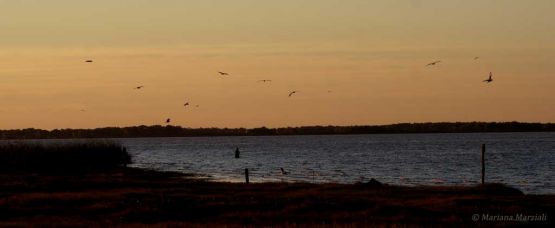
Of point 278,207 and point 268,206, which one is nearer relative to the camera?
point 278,207

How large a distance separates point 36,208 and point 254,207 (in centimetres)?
955

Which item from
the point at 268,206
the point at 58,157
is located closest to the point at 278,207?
the point at 268,206

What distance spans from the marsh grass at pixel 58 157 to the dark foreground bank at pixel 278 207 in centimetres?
3065

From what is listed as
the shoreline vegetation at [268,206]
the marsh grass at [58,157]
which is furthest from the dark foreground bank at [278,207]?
Answer: the marsh grass at [58,157]

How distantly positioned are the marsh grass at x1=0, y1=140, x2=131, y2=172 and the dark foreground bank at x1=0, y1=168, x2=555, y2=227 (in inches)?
1207

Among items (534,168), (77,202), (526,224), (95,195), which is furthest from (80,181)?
(534,168)

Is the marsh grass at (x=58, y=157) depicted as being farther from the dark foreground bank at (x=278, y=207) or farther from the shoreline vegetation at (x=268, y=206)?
the dark foreground bank at (x=278, y=207)

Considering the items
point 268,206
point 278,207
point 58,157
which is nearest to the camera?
point 278,207

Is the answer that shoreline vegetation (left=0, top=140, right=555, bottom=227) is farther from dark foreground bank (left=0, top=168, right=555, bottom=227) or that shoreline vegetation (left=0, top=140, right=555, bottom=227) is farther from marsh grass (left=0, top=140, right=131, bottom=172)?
marsh grass (left=0, top=140, right=131, bottom=172)

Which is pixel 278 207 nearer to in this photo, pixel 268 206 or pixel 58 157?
pixel 268 206

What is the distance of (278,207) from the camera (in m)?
40.6

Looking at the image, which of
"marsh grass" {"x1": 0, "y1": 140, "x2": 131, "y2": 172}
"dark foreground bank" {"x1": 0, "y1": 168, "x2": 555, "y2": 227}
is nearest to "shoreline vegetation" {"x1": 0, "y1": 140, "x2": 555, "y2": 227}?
"dark foreground bank" {"x1": 0, "y1": 168, "x2": 555, "y2": 227}

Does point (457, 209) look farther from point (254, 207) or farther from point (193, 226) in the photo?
point (193, 226)

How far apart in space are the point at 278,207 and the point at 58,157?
4870 centimetres
